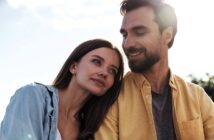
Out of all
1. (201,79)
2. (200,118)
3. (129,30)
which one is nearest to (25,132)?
(129,30)

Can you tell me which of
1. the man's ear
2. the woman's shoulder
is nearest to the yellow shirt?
the man's ear

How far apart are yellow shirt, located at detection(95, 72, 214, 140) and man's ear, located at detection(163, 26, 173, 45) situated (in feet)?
1.43

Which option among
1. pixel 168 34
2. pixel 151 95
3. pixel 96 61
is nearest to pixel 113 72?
pixel 96 61

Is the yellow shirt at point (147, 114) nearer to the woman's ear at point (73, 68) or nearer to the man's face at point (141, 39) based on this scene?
the man's face at point (141, 39)

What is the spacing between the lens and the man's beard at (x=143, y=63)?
5.04 meters

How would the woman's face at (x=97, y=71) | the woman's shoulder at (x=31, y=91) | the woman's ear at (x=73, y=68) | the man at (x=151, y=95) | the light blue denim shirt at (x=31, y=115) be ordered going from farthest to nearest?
1. the woman's ear at (x=73, y=68)
2. the woman's face at (x=97, y=71)
3. the man at (x=151, y=95)
4. the woman's shoulder at (x=31, y=91)
5. the light blue denim shirt at (x=31, y=115)

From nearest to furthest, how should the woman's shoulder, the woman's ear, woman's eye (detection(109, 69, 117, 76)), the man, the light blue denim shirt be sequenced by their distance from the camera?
the light blue denim shirt < the woman's shoulder < the man < woman's eye (detection(109, 69, 117, 76)) < the woman's ear

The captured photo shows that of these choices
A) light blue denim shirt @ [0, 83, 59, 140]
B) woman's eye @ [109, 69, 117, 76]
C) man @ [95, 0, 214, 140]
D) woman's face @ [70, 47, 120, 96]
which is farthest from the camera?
woman's eye @ [109, 69, 117, 76]

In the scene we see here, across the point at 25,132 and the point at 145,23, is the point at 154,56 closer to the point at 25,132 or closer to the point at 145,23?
the point at 145,23

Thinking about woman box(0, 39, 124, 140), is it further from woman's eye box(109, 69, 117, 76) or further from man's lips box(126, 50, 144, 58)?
man's lips box(126, 50, 144, 58)

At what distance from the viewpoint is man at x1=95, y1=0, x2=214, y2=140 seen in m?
4.97

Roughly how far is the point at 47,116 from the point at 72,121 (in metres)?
0.51

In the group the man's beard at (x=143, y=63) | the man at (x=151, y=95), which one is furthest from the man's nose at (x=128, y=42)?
the man's beard at (x=143, y=63)

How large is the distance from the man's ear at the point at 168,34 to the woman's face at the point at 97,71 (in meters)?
0.61
